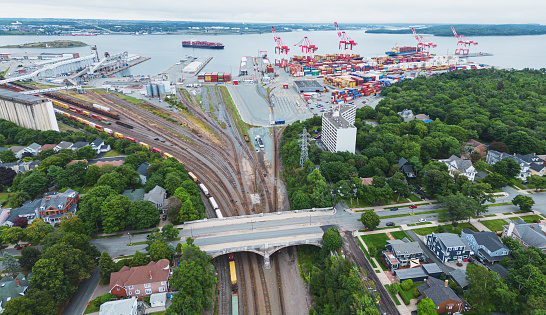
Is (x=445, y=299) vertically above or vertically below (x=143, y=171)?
below

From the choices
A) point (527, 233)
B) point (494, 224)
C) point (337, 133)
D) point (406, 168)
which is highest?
point (337, 133)

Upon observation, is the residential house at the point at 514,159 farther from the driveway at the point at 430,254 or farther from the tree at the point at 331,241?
the tree at the point at 331,241

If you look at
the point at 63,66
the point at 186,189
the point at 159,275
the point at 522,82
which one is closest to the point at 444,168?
the point at 186,189

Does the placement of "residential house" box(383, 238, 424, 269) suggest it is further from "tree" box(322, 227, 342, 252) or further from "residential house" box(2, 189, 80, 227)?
"residential house" box(2, 189, 80, 227)

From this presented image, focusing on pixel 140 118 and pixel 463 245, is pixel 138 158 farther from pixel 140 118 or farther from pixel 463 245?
pixel 463 245

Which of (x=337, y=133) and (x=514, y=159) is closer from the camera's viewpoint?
(x=514, y=159)

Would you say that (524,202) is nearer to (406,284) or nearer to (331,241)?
(406,284)

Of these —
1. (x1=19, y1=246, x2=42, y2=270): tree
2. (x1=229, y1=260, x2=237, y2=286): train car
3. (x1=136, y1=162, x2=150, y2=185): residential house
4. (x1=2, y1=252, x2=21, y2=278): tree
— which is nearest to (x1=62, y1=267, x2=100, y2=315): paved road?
(x1=19, y1=246, x2=42, y2=270): tree

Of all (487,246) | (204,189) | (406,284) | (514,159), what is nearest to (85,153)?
(204,189)
